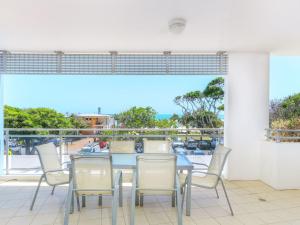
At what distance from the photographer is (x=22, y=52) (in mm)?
4801

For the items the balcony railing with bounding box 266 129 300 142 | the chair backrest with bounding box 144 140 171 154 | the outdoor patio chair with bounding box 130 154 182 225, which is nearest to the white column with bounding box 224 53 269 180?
the balcony railing with bounding box 266 129 300 142

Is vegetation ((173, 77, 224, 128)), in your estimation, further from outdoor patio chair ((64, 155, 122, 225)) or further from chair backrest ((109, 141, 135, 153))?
outdoor patio chair ((64, 155, 122, 225))

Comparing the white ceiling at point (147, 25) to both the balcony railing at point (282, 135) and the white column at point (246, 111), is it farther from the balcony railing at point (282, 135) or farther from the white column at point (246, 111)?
the balcony railing at point (282, 135)

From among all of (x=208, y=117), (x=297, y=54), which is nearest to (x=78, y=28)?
(x=297, y=54)

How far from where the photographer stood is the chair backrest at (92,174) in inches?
108

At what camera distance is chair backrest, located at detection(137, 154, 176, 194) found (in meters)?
2.76

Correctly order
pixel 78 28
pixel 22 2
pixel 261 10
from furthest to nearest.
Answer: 1. pixel 78 28
2. pixel 261 10
3. pixel 22 2

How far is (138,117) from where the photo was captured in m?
8.19

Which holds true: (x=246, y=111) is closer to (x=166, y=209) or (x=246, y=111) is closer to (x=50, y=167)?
(x=166, y=209)

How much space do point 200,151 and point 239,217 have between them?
7.38 feet

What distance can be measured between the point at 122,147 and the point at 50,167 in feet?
3.62

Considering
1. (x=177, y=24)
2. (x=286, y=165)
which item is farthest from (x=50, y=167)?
(x=286, y=165)

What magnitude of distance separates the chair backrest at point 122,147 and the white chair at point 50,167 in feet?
2.68

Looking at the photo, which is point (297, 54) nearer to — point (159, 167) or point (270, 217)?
point (270, 217)
